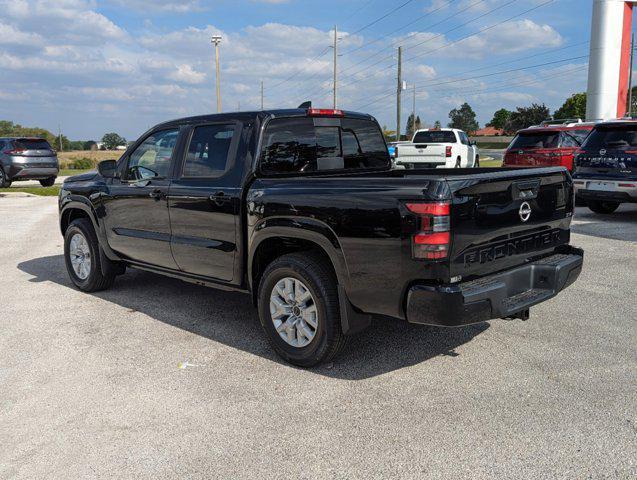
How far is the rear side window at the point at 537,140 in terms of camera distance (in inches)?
524

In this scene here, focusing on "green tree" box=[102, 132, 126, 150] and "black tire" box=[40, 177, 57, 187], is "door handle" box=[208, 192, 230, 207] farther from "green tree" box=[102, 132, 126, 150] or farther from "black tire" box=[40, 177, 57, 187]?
"green tree" box=[102, 132, 126, 150]

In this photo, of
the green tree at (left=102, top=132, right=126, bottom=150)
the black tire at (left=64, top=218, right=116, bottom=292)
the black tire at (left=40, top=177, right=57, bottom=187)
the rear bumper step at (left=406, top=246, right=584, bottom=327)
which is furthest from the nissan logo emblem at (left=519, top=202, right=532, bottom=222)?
the green tree at (left=102, top=132, right=126, bottom=150)

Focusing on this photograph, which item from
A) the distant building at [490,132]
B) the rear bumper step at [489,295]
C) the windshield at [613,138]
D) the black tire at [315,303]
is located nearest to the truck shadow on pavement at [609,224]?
the windshield at [613,138]

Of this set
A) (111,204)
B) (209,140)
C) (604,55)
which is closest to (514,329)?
(209,140)

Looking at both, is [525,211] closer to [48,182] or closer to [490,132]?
[48,182]

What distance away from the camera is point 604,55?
29.0 m

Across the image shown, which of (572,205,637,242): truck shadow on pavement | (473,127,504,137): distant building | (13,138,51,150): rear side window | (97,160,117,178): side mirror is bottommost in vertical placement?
(572,205,637,242): truck shadow on pavement

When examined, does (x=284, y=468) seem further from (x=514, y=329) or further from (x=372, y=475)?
(x=514, y=329)

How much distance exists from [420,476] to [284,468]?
26.6 inches

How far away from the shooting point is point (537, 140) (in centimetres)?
1347

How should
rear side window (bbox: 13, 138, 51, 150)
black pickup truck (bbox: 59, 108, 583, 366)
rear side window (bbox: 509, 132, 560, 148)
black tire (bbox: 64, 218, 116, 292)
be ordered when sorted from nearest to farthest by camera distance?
black pickup truck (bbox: 59, 108, 583, 366), black tire (bbox: 64, 218, 116, 292), rear side window (bbox: 509, 132, 560, 148), rear side window (bbox: 13, 138, 51, 150)

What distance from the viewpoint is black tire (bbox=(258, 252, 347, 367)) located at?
4070 mm

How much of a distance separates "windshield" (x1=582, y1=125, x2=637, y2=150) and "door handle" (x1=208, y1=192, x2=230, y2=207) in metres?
8.30

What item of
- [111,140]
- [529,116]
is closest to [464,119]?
[529,116]
